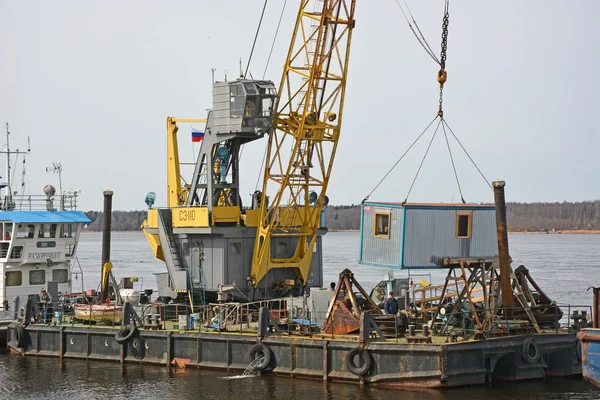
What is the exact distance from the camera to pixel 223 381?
2938 centimetres

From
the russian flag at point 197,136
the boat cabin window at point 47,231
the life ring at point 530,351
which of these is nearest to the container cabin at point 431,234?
the life ring at point 530,351

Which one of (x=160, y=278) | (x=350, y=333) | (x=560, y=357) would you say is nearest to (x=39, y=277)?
(x=160, y=278)

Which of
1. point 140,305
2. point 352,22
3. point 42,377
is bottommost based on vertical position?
point 42,377

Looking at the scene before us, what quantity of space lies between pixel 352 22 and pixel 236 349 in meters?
13.0

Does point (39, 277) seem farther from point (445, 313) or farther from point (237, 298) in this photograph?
point (445, 313)

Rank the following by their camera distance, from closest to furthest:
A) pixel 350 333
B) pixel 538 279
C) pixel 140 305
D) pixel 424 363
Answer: pixel 424 363 < pixel 350 333 < pixel 140 305 < pixel 538 279

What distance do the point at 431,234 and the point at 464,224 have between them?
114cm

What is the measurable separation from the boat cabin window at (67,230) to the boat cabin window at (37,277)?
1695 mm

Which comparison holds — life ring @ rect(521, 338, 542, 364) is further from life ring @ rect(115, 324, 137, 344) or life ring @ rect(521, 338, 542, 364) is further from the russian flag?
the russian flag

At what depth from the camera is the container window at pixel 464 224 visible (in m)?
30.0

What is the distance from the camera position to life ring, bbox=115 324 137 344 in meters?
32.3

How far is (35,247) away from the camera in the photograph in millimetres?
37594

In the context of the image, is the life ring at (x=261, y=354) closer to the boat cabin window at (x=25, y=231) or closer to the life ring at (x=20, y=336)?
the life ring at (x=20, y=336)

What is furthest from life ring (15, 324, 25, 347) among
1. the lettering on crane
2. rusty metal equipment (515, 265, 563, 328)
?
rusty metal equipment (515, 265, 563, 328)
